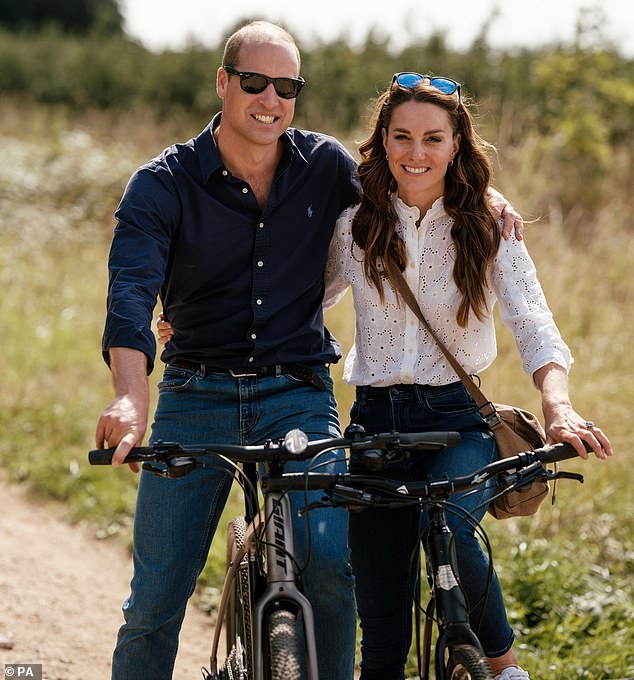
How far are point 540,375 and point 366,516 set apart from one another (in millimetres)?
784

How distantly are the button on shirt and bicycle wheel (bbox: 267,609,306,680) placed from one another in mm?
1047

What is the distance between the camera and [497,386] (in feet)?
23.3

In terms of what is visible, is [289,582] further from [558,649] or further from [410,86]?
[558,649]

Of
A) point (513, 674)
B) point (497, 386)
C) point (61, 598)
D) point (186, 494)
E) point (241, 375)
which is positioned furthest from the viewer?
point (497, 386)

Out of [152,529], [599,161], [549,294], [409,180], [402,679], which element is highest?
[599,161]

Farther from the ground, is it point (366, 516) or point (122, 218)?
point (122, 218)

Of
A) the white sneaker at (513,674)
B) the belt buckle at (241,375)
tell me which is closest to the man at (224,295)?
the belt buckle at (241,375)

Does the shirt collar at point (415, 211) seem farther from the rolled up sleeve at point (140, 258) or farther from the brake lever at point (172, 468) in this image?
the brake lever at point (172, 468)

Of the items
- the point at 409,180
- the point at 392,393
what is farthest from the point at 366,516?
the point at 409,180

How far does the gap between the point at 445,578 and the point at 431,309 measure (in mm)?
1059

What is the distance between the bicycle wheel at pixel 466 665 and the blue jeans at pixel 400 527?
21.8 inches

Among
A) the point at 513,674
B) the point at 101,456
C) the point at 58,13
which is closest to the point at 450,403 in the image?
the point at 513,674

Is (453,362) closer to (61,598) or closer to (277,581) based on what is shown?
(277,581)

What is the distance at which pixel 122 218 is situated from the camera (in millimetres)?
3420
